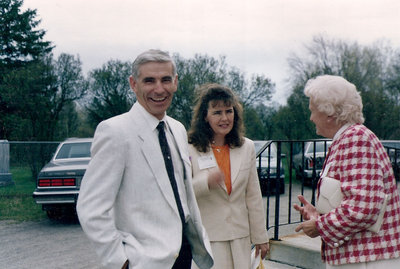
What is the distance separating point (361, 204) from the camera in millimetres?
1965

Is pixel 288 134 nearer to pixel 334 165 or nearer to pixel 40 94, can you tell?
pixel 40 94

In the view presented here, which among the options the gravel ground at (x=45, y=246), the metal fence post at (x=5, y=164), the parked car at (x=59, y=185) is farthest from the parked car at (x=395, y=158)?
the metal fence post at (x=5, y=164)

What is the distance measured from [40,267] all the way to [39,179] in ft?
10.8

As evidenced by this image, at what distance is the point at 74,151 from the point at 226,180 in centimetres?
767

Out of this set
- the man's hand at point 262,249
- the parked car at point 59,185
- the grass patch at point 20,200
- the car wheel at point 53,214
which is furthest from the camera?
the grass patch at point 20,200

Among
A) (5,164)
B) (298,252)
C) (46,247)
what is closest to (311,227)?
(298,252)

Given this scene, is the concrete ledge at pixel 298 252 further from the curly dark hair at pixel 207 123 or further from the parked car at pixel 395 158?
the curly dark hair at pixel 207 123

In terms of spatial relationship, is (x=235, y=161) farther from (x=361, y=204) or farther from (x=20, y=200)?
(x=20, y=200)

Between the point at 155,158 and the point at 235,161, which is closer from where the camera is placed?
the point at 155,158

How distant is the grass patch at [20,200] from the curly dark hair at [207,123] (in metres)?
7.80

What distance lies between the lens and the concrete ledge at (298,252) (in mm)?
4246

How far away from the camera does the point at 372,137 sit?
2.07 metres

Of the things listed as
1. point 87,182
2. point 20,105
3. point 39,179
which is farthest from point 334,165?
point 20,105

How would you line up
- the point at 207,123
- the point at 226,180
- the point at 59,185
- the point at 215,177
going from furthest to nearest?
the point at 59,185, the point at 207,123, the point at 226,180, the point at 215,177
